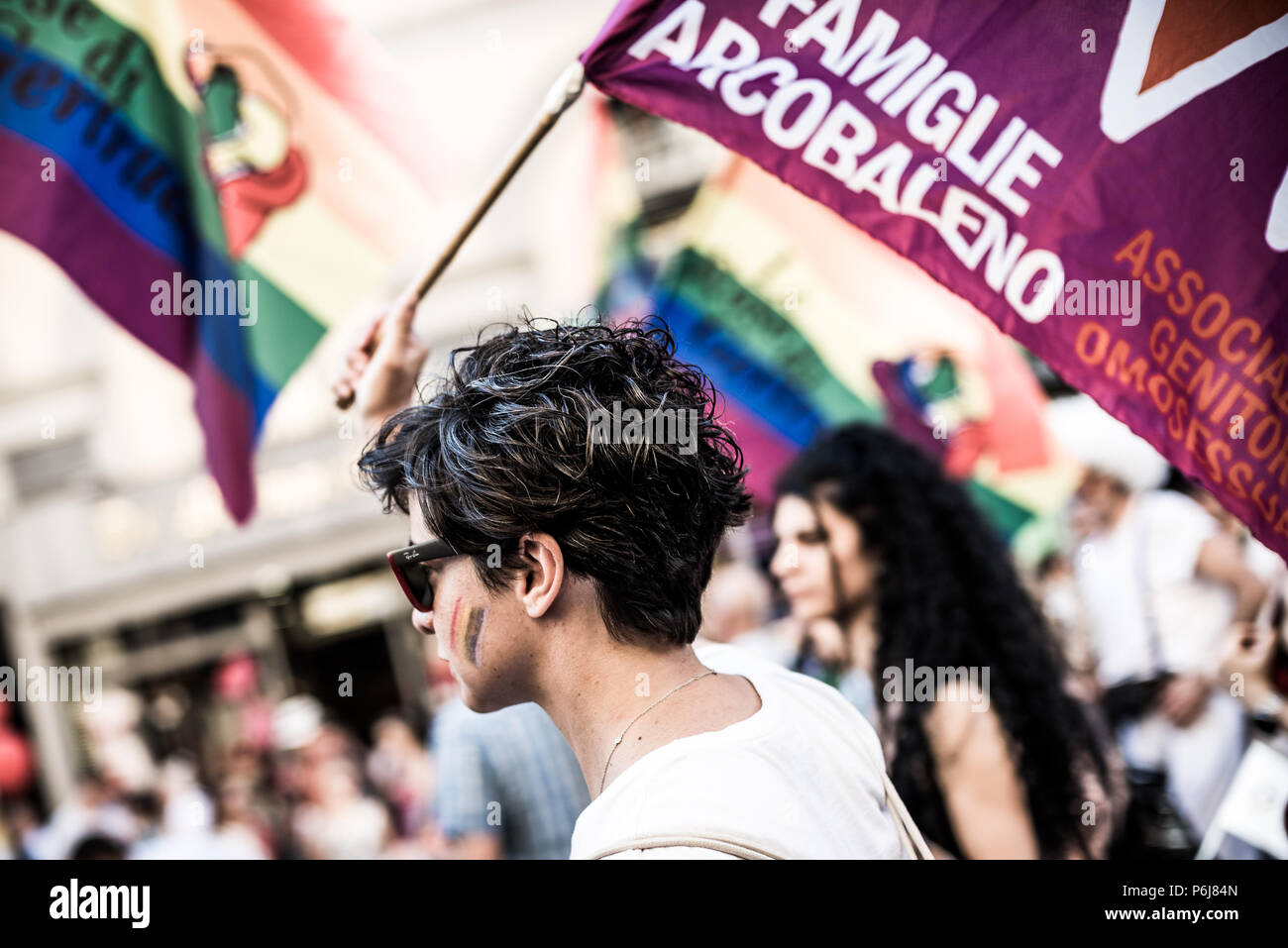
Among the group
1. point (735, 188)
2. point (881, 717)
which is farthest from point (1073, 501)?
point (881, 717)

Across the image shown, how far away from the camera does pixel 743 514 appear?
→ 193 centimetres

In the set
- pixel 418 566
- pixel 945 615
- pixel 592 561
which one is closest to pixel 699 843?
pixel 592 561

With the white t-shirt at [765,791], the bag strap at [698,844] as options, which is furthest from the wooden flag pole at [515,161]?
the bag strap at [698,844]

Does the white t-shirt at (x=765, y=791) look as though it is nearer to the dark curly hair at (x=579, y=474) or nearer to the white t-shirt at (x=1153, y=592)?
the dark curly hair at (x=579, y=474)

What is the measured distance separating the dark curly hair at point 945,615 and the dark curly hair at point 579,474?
1550 millimetres

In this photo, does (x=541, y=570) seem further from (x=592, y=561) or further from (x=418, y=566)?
(x=418, y=566)

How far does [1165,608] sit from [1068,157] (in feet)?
8.79

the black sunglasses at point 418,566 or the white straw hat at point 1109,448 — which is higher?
the white straw hat at point 1109,448

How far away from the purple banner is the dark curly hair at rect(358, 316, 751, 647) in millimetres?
817

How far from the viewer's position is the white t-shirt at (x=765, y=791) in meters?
1.41

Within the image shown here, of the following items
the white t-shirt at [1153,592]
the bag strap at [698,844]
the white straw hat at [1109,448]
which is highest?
the white straw hat at [1109,448]

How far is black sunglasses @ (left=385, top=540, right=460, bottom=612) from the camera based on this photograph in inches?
68.5

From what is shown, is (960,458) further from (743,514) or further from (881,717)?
(743,514)
